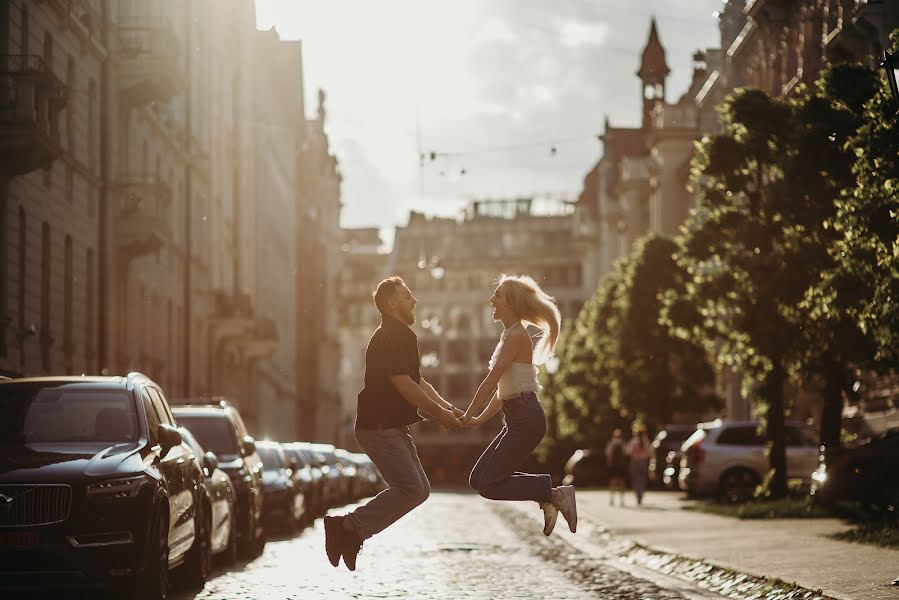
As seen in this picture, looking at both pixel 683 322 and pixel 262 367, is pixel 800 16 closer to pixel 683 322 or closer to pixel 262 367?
pixel 683 322

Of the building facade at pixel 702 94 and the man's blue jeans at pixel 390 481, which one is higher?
the building facade at pixel 702 94

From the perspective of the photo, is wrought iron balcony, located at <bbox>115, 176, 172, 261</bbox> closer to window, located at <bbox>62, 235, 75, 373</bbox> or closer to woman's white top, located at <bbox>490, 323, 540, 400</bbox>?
window, located at <bbox>62, 235, 75, 373</bbox>

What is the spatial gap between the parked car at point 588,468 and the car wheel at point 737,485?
25907 mm

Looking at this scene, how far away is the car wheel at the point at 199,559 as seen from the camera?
1644cm

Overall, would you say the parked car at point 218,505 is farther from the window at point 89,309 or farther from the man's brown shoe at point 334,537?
the window at point 89,309

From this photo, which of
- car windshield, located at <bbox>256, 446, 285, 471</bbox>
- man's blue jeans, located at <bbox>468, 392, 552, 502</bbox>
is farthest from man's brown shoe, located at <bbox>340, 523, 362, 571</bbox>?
car windshield, located at <bbox>256, 446, 285, 471</bbox>

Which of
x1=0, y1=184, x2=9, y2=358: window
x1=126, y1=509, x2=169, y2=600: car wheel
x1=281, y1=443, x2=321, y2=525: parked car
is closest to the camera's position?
x1=126, y1=509, x2=169, y2=600: car wheel

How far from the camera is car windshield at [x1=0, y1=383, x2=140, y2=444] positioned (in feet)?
48.1

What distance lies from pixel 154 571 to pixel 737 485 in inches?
1098

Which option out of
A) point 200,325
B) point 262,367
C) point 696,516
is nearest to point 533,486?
point 696,516

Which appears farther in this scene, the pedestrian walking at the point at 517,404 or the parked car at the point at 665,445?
the parked car at the point at 665,445

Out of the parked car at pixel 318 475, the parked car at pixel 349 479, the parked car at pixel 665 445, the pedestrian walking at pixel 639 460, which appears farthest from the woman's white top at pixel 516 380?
the parked car at pixel 349 479

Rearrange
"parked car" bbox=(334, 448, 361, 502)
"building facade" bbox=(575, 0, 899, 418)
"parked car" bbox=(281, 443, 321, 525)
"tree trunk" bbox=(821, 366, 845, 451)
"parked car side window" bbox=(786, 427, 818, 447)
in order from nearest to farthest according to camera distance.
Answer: "parked car" bbox=(281, 443, 321, 525), "tree trunk" bbox=(821, 366, 845, 451), "parked car side window" bbox=(786, 427, 818, 447), "building facade" bbox=(575, 0, 899, 418), "parked car" bbox=(334, 448, 361, 502)

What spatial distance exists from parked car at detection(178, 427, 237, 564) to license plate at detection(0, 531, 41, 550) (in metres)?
3.50
